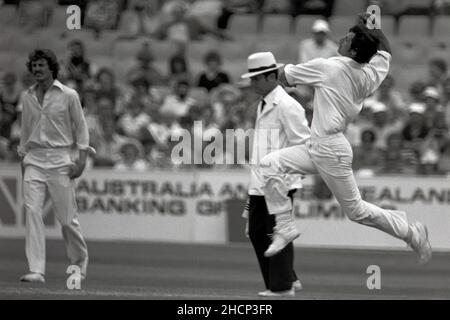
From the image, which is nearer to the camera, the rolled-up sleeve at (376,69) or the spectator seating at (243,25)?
the rolled-up sleeve at (376,69)

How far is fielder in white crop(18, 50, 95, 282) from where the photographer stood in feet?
40.1

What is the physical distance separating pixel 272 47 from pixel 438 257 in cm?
698

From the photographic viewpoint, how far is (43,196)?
12352 millimetres

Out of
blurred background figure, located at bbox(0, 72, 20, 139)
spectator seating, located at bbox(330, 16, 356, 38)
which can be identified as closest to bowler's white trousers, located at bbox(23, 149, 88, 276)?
blurred background figure, located at bbox(0, 72, 20, 139)

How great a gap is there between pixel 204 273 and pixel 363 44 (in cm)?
463

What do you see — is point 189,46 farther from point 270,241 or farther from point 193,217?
point 270,241

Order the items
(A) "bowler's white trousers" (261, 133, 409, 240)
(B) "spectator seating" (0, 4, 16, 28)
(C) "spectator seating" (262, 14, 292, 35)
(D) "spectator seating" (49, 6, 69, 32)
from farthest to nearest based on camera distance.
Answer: (B) "spectator seating" (0, 4, 16, 28), (D) "spectator seating" (49, 6, 69, 32), (C) "spectator seating" (262, 14, 292, 35), (A) "bowler's white trousers" (261, 133, 409, 240)

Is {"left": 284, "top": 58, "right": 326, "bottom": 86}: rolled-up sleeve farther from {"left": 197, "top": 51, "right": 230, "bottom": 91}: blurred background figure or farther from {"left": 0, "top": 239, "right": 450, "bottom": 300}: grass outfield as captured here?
{"left": 197, "top": 51, "right": 230, "bottom": 91}: blurred background figure

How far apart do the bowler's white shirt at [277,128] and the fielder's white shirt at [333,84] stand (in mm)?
423

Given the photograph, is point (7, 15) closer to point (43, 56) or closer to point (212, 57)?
point (212, 57)

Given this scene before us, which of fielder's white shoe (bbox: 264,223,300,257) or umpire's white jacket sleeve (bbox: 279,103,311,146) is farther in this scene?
umpire's white jacket sleeve (bbox: 279,103,311,146)

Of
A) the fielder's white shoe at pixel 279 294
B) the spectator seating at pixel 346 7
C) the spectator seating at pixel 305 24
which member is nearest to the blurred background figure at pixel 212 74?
the spectator seating at pixel 305 24

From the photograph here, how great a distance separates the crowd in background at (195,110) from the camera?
61.0 ft

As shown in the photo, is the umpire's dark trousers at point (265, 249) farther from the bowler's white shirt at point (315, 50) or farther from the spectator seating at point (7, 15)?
the spectator seating at point (7, 15)
